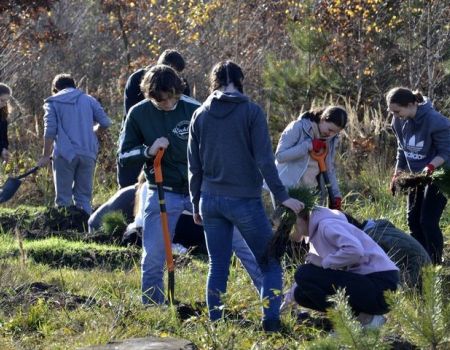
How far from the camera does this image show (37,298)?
7164 millimetres

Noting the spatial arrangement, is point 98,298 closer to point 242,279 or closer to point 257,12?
point 242,279

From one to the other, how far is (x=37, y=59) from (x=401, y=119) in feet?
39.3

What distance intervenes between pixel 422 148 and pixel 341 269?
266cm

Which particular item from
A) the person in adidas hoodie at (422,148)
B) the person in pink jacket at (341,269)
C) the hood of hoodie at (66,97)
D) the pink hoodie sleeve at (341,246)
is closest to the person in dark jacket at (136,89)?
the hood of hoodie at (66,97)

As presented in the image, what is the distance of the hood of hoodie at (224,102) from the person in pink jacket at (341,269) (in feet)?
2.41

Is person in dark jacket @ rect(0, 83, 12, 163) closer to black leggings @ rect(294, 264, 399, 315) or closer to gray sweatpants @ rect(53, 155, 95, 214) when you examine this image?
gray sweatpants @ rect(53, 155, 95, 214)

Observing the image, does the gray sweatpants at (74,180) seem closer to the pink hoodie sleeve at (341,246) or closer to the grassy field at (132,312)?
the grassy field at (132,312)

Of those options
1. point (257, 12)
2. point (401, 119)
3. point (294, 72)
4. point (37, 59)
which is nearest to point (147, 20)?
point (37, 59)

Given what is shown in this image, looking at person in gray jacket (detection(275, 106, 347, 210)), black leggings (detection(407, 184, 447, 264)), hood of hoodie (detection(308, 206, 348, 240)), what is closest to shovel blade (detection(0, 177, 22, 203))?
person in gray jacket (detection(275, 106, 347, 210))

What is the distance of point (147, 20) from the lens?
70.1 ft

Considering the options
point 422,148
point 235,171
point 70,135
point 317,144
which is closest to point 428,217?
point 422,148

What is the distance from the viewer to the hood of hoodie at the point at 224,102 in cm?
658

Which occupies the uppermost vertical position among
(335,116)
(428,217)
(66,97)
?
(66,97)

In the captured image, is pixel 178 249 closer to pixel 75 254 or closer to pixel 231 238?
pixel 75 254
